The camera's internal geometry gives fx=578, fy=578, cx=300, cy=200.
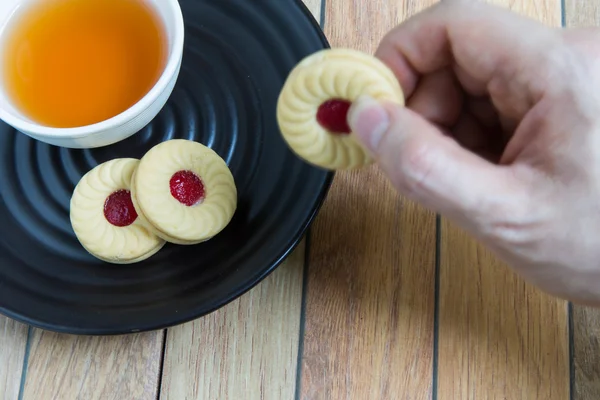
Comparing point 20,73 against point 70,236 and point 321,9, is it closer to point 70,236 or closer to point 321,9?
point 70,236

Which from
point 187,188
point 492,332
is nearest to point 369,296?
point 492,332

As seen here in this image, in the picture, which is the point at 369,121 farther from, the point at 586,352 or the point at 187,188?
the point at 586,352

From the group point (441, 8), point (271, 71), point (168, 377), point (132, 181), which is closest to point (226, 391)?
point (168, 377)

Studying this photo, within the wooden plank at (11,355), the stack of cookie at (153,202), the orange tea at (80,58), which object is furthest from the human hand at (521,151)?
the wooden plank at (11,355)

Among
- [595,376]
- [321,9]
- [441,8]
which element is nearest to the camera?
[441,8]

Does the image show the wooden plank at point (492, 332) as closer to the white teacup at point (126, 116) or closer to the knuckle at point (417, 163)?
the knuckle at point (417, 163)

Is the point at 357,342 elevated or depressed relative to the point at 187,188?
depressed
